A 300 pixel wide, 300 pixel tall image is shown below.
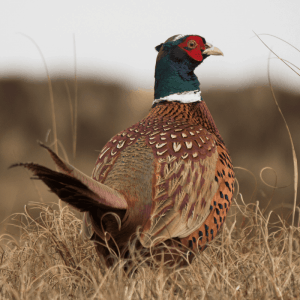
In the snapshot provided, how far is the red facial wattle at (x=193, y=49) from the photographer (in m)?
2.61

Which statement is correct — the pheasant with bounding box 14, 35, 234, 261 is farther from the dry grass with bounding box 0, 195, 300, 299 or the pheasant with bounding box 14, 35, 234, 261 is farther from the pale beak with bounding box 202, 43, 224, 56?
the pale beak with bounding box 202, 43, 224, 56

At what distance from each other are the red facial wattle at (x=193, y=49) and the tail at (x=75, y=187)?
127cm

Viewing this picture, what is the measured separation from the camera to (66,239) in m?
2.50

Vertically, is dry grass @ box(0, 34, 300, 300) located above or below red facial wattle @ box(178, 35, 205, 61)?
below

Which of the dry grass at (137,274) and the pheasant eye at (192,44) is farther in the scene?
the pheasant eye at (192,44)

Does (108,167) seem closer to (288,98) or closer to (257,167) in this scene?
(257,167)

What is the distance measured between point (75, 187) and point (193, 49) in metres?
1.49

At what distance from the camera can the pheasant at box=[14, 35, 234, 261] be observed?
6.16ft

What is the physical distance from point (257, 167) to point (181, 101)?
505cm

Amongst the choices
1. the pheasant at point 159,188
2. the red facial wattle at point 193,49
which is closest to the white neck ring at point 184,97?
the pheasant at point 159,188

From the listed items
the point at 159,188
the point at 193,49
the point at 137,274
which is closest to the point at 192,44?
the point at 193,49

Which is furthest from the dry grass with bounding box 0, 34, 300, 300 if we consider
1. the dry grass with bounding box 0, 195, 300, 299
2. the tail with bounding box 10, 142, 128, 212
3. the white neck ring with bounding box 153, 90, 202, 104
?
the white neck ring with bounding box 153, 90, 202, 104

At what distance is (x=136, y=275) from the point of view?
6.39ft

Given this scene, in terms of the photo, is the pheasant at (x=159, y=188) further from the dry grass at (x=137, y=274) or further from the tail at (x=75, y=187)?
the dry grass at (x=137, y=274)
